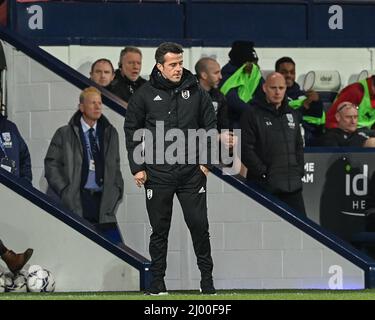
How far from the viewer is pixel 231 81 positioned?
1695cm

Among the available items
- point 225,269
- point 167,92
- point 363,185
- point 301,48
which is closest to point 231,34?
point 301,48

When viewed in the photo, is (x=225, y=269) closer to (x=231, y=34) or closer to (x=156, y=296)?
(x=156, y=296)

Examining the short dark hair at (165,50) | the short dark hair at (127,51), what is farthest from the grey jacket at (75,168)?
the short dark hair at (165,50)

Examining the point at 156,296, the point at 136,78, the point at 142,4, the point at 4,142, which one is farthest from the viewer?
the point at 142,4

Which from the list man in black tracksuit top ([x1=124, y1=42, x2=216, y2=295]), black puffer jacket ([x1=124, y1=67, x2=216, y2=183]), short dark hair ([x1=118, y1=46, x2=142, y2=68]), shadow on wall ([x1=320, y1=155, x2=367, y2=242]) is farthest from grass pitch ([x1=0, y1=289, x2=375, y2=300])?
short dark hair ([x1=118, y1=46, x2=142, y2=68])

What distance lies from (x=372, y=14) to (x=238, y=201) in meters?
3.89

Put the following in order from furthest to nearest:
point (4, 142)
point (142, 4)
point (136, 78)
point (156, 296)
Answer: point (142, 4) → point (136, 78) → point (4, 142) → point (156, 296)

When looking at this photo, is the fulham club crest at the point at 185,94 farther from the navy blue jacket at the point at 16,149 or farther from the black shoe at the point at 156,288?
the navy blue jacket at the point at 16,149

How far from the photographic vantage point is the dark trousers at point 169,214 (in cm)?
1319

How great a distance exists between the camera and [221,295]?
13320mm

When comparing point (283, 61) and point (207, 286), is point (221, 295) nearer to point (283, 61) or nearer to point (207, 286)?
point (207, 286)

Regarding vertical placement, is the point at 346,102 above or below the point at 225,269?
above

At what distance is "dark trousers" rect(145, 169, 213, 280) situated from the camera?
1319cm

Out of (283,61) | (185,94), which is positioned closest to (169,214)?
(185,94)
